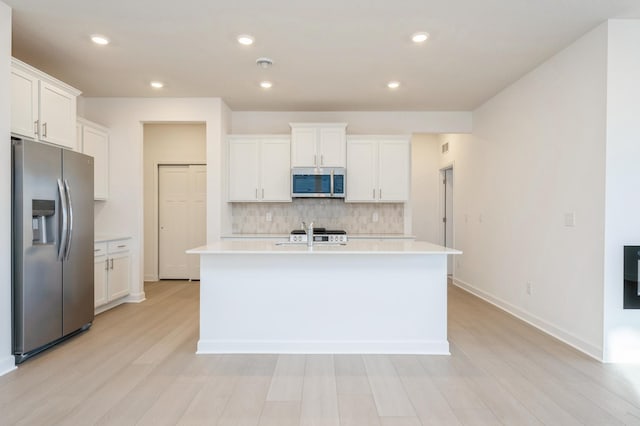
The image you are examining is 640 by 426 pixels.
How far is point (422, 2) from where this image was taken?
2604 mm

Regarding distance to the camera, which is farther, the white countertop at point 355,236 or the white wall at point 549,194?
the white countertop at point 355,236

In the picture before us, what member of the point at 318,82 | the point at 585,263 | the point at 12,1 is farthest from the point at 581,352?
the point at 12,1

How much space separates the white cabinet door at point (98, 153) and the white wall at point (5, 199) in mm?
1693

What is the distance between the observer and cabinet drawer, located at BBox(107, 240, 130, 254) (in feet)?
14.1

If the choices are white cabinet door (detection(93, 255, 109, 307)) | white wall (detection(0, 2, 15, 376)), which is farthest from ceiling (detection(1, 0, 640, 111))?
white cabinet door (detection(93, 255, 109, 307))

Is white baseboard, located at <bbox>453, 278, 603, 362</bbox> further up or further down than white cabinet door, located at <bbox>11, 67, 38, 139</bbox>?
further down

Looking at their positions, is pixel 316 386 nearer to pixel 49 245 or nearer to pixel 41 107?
pixel 49 245

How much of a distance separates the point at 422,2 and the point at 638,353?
3267 mm

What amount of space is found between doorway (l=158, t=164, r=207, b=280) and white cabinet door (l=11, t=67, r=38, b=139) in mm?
3209

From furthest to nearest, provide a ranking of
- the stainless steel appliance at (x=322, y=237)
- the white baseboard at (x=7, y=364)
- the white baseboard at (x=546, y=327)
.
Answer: the stainless steel appliance at (x=322, y=237)
the white baseboard at (x=546, y=327)
the white baseboard at (x=7, y=364)

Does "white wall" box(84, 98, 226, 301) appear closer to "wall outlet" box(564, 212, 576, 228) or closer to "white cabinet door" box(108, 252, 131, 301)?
"white cabinet door" box(108, 252, 131, 301)

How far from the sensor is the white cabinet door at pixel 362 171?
5.17 m

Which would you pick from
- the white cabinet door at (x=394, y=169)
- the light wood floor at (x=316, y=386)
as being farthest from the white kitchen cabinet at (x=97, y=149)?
the white cabinet door at (x=394, y=169)

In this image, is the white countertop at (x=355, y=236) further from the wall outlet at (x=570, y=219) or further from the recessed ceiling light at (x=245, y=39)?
the recessed ceiling light at (x=245, y=39)
